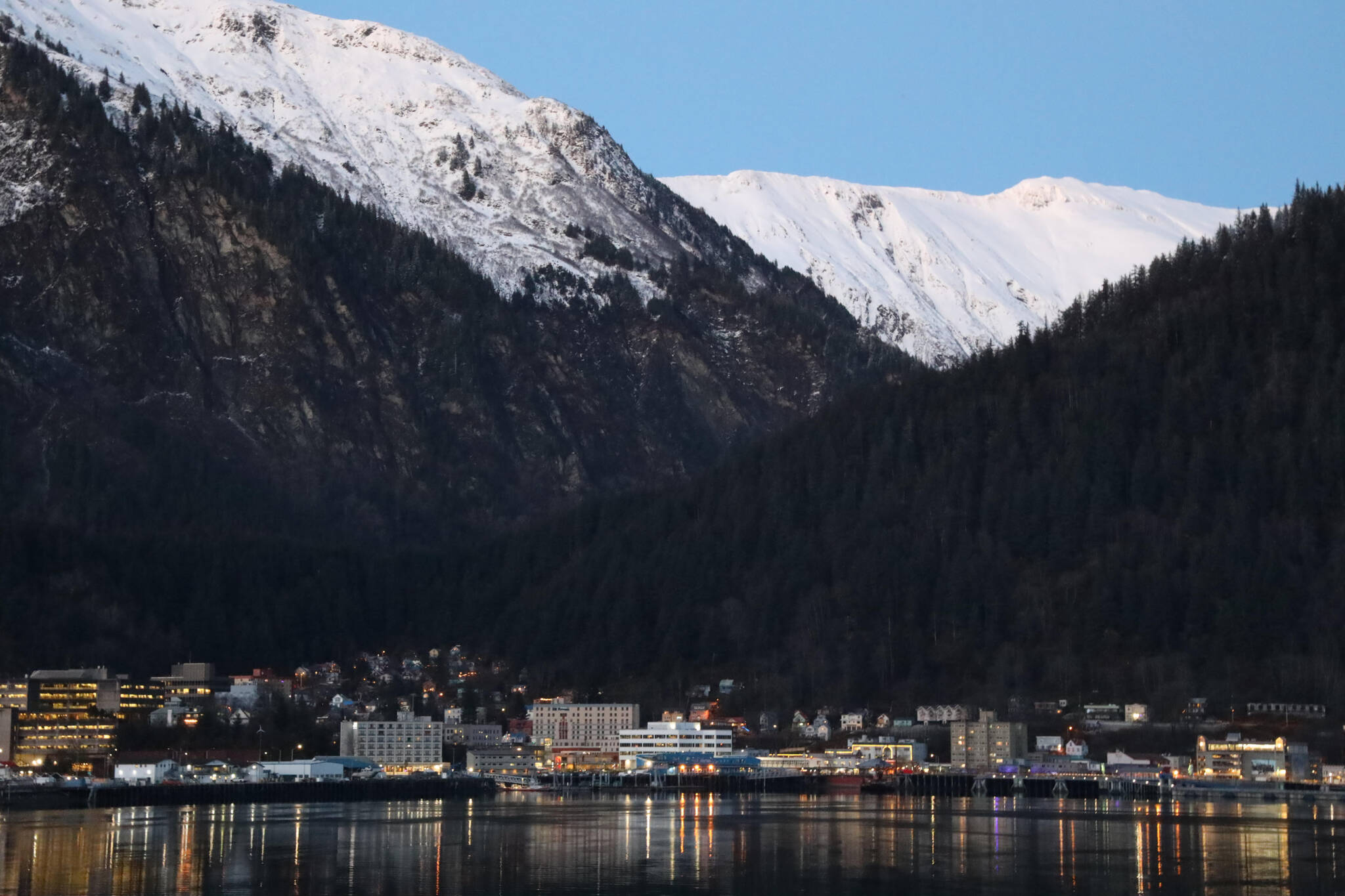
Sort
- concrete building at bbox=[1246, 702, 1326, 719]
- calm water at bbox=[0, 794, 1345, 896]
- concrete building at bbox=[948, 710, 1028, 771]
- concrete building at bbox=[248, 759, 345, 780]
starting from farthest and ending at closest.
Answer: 1. concrete building at bbox=[248, 759, 345, 780]
2. concrete building at bbox=[948, 710, 1028, 771]
3. concrete building at bbox=[1246, 702, 1326, 719]
4. calm water at bbox=[0, 794, 1345, 896]

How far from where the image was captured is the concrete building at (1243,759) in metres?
176

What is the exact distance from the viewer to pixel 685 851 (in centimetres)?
11344

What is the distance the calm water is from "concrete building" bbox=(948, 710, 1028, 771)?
3117 cm

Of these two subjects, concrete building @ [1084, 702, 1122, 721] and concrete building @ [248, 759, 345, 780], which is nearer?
concrete building @ [1084, 702, 1122, 721]

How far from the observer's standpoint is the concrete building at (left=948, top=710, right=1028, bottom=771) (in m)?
192

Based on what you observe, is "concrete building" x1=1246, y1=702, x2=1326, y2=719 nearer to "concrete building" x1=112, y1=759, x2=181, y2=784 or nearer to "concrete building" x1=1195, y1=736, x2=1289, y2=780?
"concrete building" x1=1195, y1=736, x2=1289, y2=780

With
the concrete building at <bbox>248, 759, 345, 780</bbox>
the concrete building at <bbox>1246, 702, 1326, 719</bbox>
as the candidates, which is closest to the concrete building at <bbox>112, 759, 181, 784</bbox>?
the concrete building at <bbox>248, 759, 345, 780</bbox>

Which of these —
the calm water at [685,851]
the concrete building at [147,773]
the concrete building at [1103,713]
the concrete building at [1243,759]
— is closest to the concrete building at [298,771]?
the concrete building at [147,773]

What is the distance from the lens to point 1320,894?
295 ft

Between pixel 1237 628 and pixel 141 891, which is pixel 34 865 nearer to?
pixel 141 891

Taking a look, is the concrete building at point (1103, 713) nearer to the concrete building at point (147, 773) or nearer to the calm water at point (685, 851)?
the calm water at point (685, 851)

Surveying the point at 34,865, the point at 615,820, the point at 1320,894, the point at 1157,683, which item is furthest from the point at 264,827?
the point at 1157,683

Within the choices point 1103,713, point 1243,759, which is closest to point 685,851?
point 1243,759

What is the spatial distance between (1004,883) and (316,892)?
96.4 feet
